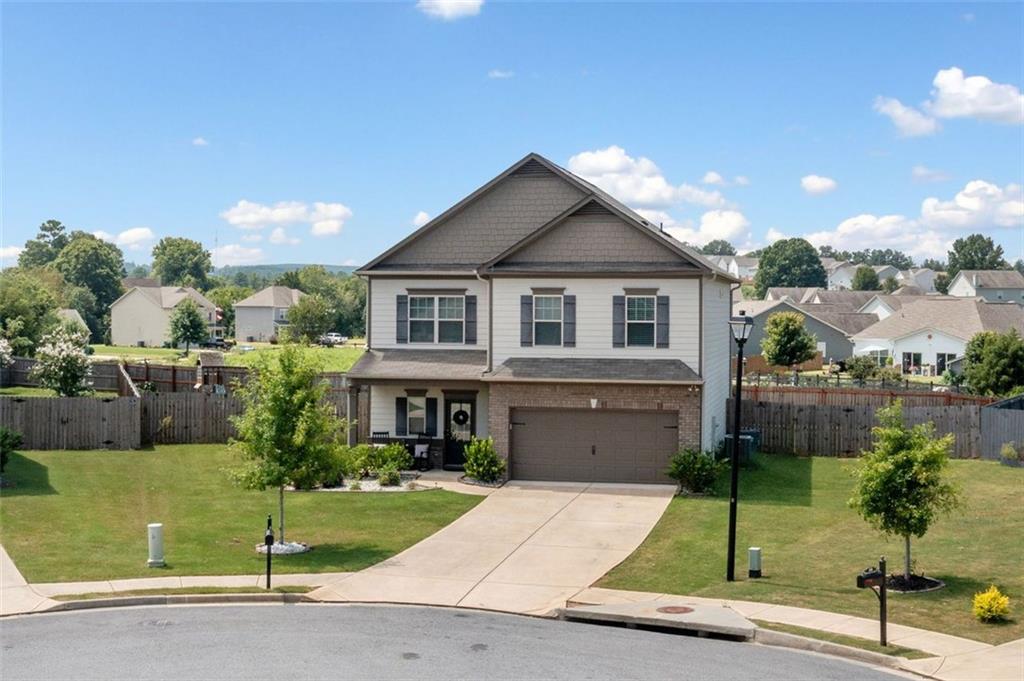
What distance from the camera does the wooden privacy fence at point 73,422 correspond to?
3391cm

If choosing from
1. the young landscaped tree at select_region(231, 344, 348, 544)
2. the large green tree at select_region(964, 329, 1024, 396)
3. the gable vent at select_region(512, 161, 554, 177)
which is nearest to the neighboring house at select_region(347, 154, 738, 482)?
the gable vent at select_region(512, 161, 554, 177)

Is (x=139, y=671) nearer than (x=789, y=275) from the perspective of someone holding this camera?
Yes

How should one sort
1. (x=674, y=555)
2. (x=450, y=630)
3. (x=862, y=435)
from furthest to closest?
(x=862, y=435) < (x=674, y=555) < (x=450, y=630)

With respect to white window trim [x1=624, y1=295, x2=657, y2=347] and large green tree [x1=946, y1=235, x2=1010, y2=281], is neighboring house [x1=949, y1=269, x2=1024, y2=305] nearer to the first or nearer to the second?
large green tree [x1=946, y1=235, x2=1010, y2=281]

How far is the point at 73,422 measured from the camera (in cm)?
3419

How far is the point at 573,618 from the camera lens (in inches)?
670

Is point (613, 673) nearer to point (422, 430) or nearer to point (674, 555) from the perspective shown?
point (674, 555)

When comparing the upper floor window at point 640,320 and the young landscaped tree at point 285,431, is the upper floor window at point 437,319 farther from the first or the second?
the young landscaped tree at point 285,431

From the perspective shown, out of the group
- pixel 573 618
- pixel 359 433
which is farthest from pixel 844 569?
pixel 359 433

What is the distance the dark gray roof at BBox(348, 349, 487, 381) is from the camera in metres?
31.7

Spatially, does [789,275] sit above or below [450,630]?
above

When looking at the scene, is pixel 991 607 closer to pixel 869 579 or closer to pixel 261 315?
pixel 869 579

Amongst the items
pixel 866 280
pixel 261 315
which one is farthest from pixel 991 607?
pixel 866 280

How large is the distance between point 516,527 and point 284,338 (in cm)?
695
